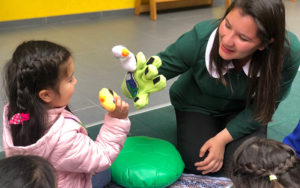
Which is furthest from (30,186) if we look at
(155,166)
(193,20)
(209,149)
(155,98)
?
(193,20)

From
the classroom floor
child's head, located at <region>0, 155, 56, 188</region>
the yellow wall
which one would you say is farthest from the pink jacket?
the yellow wall

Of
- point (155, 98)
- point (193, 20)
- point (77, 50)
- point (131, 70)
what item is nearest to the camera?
point (131, 70)

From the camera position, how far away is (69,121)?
1.05m

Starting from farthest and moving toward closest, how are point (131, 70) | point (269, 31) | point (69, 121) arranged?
1. point (131, 70)
2. point (269, 31)
3. point (69, 121)

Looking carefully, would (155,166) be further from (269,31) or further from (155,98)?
(155,98)

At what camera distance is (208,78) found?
1506 millimetres

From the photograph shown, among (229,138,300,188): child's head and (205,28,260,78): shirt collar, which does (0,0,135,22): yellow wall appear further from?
(229,138,300,188): child's head

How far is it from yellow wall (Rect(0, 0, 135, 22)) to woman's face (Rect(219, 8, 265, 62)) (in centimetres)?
297

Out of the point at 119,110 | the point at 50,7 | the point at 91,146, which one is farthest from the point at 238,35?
the point at 50,7

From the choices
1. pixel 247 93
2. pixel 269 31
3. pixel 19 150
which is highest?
pixel 269 31

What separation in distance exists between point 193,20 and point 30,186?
12.3ft

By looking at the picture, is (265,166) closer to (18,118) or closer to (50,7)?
(18,118)

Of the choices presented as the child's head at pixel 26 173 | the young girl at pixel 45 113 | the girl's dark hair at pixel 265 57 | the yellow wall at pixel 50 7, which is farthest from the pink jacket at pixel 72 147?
the yellow wall at pixel 50 7

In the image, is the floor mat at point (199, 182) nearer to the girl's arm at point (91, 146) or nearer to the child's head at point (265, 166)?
the girl's arm at point (91, 146)
